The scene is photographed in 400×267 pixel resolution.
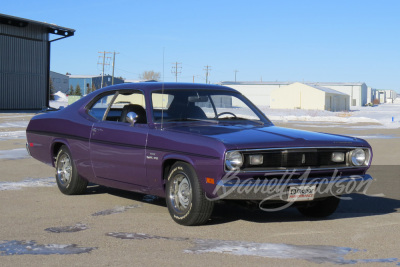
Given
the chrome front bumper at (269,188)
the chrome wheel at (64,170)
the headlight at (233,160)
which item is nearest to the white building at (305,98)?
the chrome wheel at (64,170)

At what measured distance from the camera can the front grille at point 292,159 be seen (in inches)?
233

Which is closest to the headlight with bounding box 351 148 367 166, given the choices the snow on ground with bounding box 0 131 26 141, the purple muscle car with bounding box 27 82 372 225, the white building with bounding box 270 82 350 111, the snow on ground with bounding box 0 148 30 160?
the purple muscle car with bounding box 27 82 372 225

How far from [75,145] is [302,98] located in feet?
267

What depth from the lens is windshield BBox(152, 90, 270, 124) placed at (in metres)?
7.04

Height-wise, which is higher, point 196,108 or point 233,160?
point 196,108

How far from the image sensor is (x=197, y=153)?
599cm

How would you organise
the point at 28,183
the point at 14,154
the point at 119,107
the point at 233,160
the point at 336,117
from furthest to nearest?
1. the point at 336,117
2. the point at 14,154
3. the point at 28,183
4. the point at 119,107
5. the point at 233,160

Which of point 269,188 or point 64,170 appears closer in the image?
point 269,188

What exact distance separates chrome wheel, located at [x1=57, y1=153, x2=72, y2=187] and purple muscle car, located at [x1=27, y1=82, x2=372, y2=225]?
0.04 ft

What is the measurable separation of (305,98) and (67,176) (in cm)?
8094

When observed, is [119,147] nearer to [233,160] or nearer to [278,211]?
[233,160]

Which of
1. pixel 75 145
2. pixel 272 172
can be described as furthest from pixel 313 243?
pixel 75 145

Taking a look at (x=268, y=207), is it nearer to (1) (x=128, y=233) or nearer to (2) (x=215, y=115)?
(2) (x=215, y=115)

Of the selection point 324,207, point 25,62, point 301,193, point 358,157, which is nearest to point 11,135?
point 324,207
